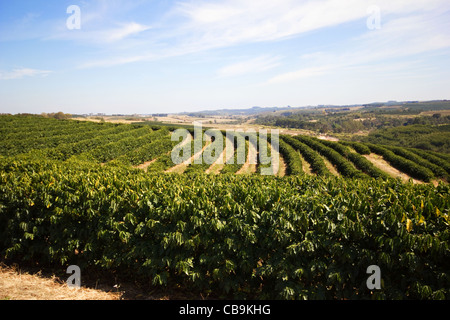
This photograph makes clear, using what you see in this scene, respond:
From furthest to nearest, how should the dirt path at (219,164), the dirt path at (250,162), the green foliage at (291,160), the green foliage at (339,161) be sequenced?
the dirt path at (250,162) < the dirt path at (219,164) < the green foliage at (291,160) < the green foliage at (339,161)

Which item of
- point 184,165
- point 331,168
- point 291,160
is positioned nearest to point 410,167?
point 331,168

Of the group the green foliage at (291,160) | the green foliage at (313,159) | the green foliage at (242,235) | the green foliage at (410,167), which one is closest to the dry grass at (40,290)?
the green foliage at (242,235)

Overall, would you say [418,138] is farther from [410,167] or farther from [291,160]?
[291,160]

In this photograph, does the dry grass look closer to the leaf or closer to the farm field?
the farm field

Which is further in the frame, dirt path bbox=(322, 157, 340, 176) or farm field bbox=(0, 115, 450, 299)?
dirt path bbox=(322, 157, 340, 176)

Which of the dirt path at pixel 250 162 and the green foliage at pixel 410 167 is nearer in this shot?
the green foliage at pixel 410 167

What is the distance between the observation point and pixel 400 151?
117 feet

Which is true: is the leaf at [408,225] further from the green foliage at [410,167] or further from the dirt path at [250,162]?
the green foliage at [410,167]

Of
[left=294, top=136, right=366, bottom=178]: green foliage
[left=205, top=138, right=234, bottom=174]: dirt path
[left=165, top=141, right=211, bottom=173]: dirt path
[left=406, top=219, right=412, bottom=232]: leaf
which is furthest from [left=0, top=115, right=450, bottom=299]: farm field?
[left=205, top=138, right=234, bottom=174]: dirt path

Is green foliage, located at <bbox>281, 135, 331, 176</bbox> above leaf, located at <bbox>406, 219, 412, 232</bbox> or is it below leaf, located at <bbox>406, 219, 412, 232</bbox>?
below

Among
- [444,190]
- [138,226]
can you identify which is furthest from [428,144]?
[138,226]

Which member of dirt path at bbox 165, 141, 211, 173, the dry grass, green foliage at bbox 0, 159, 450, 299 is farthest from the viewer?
dirt path at bbox 165, 141, 211, 173
